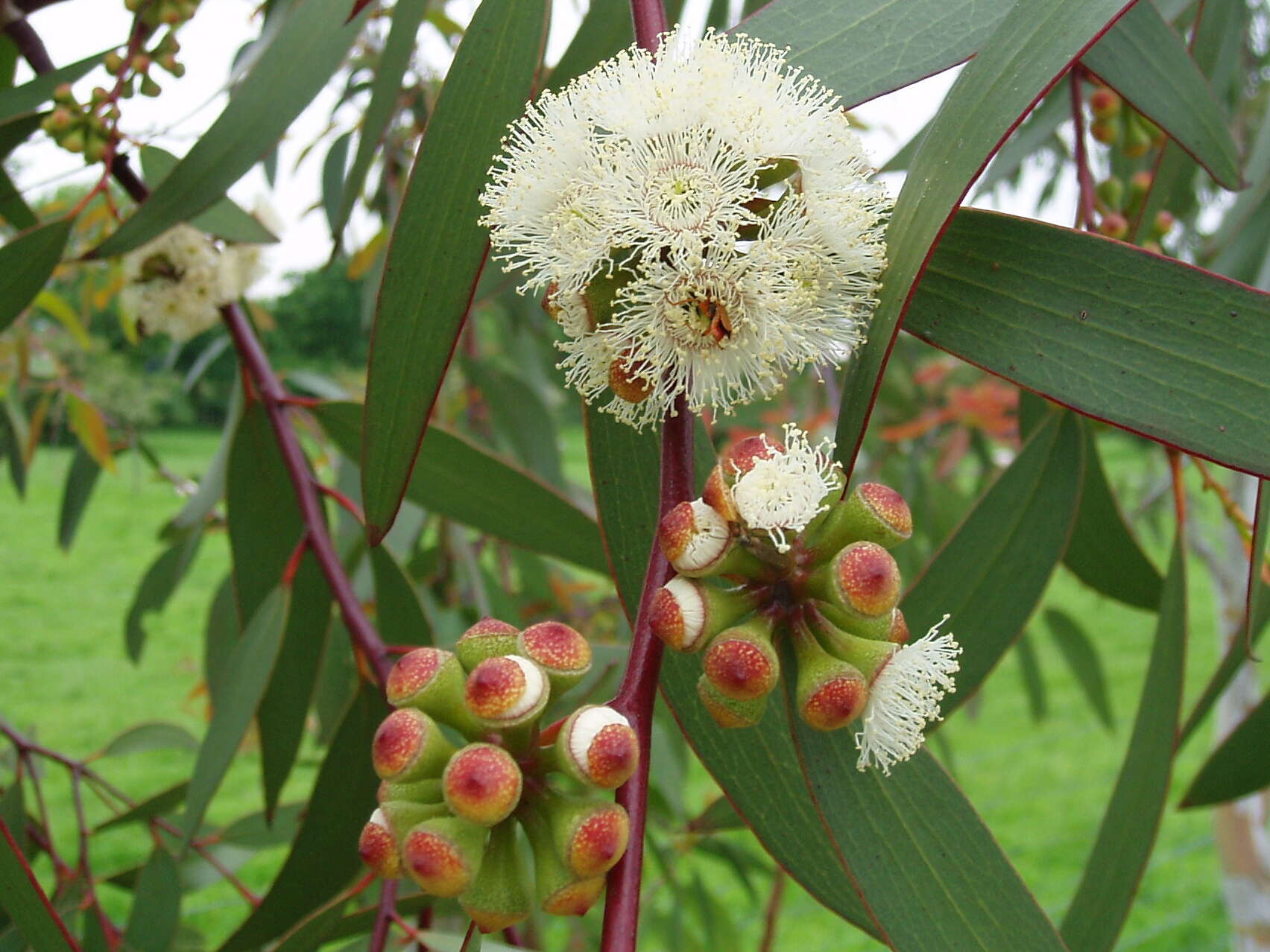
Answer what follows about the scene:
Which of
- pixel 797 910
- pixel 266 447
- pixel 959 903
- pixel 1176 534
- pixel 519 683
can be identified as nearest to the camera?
pixel 519 683

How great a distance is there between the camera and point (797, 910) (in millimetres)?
3430

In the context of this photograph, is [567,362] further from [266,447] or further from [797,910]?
[797,910]

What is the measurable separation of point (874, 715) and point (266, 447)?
0.77 metres

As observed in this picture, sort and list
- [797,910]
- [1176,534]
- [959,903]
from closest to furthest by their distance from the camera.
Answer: [959,903], [1176,534], [797,910]

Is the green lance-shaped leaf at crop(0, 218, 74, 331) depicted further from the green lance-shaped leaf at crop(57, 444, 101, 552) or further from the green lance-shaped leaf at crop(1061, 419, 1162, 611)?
the green lance-shaped leaf at crop(57, 444, 101, 552)

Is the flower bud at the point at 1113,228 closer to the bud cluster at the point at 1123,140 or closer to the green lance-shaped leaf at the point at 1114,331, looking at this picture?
the bud cluster at the point at 1123,140

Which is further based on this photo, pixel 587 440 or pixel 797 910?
pixel 797 910

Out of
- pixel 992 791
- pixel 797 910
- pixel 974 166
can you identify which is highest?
pixel 974 166

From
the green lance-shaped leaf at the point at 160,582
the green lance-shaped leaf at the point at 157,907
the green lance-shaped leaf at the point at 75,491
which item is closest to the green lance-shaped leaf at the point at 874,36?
the green lance-shaped leaf at the point at 157,907

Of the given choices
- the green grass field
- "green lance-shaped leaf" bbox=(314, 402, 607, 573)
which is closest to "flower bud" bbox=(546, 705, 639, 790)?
"green lance-shaped leaf" bbox=(314, 402, 607, 573)

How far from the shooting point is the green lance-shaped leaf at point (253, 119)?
0.71 meters

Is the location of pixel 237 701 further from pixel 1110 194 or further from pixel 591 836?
pixel 1110 194

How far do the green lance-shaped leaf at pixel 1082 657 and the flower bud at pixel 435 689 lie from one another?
1.76 metres

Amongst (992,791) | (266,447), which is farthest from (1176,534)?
(992,791)
